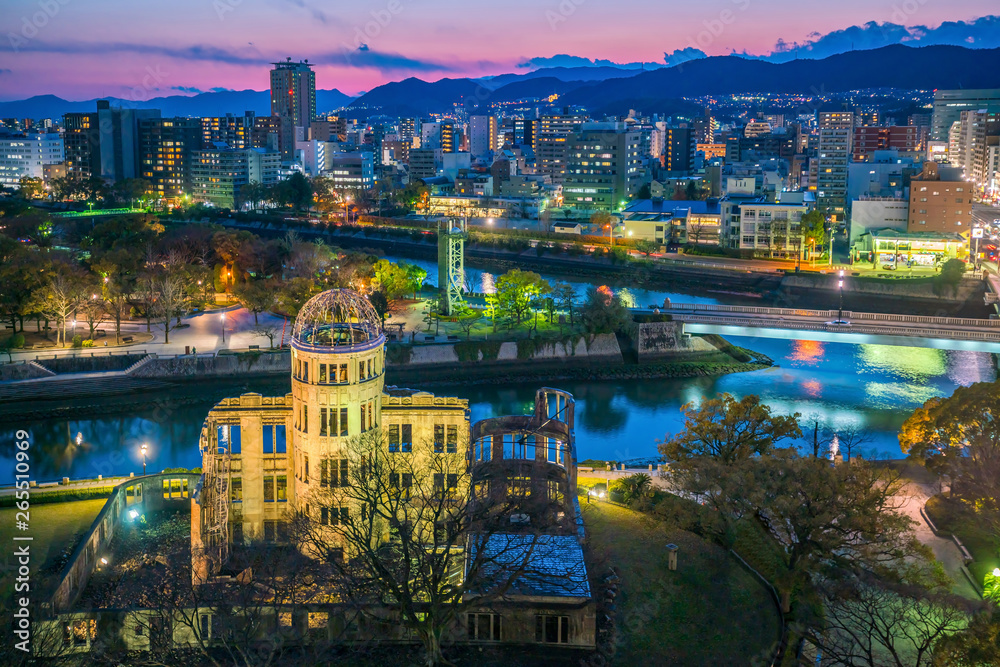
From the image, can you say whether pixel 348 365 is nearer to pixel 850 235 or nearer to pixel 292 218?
pixel 850 235

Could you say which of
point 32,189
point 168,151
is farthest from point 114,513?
point 168,151

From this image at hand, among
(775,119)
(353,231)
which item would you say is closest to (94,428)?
(353,231)

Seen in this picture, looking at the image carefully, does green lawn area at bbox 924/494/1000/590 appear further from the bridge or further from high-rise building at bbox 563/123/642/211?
high-rise building at bbox 563/123/642/211

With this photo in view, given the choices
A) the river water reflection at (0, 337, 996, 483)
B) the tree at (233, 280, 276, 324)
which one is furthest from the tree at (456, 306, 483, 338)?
the tree at (233, 280, 276, 324)

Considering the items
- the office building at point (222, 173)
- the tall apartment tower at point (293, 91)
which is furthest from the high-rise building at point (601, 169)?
the tall apartment tower at point (293, 91)

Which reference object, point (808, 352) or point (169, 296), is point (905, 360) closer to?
point (808, 352)

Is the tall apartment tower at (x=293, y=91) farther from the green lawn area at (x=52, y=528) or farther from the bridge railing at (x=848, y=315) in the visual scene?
the green lawn area at (x=52, y=528)
